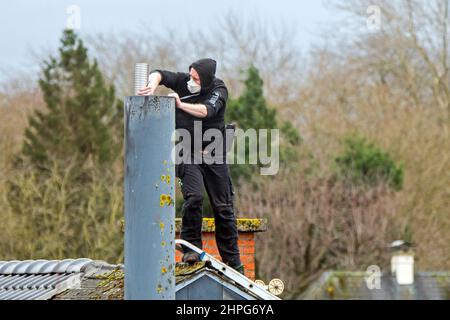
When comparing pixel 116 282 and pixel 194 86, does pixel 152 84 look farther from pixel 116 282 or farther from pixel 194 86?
pixel 116 282

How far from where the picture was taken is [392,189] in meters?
38.6

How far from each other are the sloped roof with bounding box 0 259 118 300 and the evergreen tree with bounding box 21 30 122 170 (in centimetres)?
2917

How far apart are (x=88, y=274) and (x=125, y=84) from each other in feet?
131

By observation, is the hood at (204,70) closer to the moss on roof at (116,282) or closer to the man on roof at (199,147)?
the man on roof at (199,147)

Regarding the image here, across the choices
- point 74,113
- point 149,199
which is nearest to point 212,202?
point 149,199

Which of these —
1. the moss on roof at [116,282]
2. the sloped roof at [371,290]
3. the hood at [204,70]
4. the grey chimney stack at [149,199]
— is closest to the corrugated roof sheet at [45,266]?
the moss on roof at [116,282]

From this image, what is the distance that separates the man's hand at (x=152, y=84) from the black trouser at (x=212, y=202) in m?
0.77

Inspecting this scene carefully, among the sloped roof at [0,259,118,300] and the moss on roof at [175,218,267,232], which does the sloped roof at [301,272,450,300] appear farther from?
the sloped roof at [0,259,118,300]

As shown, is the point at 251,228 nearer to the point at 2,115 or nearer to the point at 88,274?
the point at 88,274

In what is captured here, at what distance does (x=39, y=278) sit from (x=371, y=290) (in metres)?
24.0

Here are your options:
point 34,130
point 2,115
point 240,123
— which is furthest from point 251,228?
point 2,115

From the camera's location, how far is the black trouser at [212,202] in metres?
9.81

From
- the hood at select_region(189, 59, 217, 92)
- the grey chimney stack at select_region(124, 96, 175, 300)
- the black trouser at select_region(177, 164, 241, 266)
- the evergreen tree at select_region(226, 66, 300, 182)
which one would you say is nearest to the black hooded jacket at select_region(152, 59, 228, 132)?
the hood at select_region(189, 59, 217, 92)
